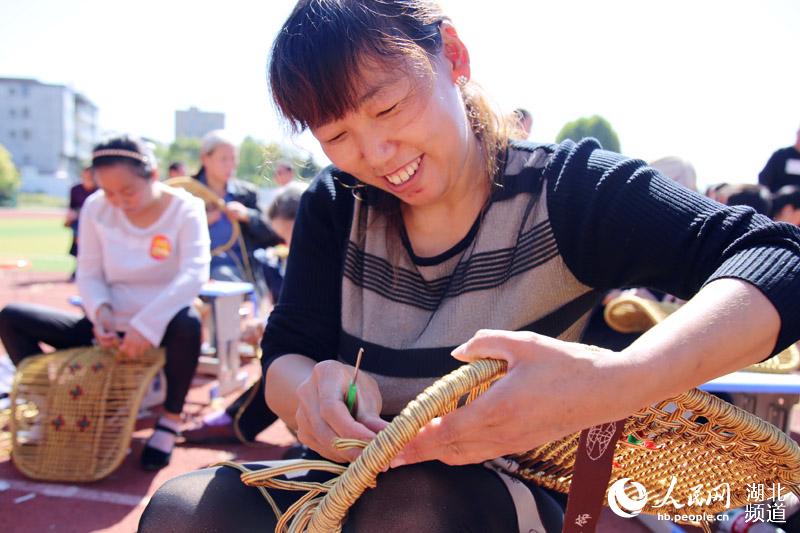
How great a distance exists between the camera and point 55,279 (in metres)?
9.43

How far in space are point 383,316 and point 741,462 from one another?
0.68 metres

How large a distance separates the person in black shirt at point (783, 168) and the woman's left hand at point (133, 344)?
15.5 feet

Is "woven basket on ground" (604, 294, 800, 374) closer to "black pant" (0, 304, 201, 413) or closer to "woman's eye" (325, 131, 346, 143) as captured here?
"woman's eye" (325, 131, 346, 143)

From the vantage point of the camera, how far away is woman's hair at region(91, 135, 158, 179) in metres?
2.99

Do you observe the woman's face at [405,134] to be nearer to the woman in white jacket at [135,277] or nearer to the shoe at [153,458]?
the woman in white jacket at [135,277]

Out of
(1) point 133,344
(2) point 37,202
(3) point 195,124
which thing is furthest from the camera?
(2) point 37,202

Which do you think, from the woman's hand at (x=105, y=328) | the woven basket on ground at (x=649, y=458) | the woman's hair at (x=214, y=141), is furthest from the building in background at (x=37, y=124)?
the woven basket on ground at (x=649, y=458)

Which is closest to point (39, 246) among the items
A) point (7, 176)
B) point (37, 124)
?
point (7, 176)

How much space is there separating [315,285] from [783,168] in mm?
4801

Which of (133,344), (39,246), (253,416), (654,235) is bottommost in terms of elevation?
(39,246)

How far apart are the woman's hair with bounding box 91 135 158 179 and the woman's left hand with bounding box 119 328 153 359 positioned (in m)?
0.82

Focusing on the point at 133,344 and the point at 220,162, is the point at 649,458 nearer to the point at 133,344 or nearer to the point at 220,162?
the point at 133,344

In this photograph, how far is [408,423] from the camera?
0.76m

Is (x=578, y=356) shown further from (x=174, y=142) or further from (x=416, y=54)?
Answer: (x=174, y=142)
